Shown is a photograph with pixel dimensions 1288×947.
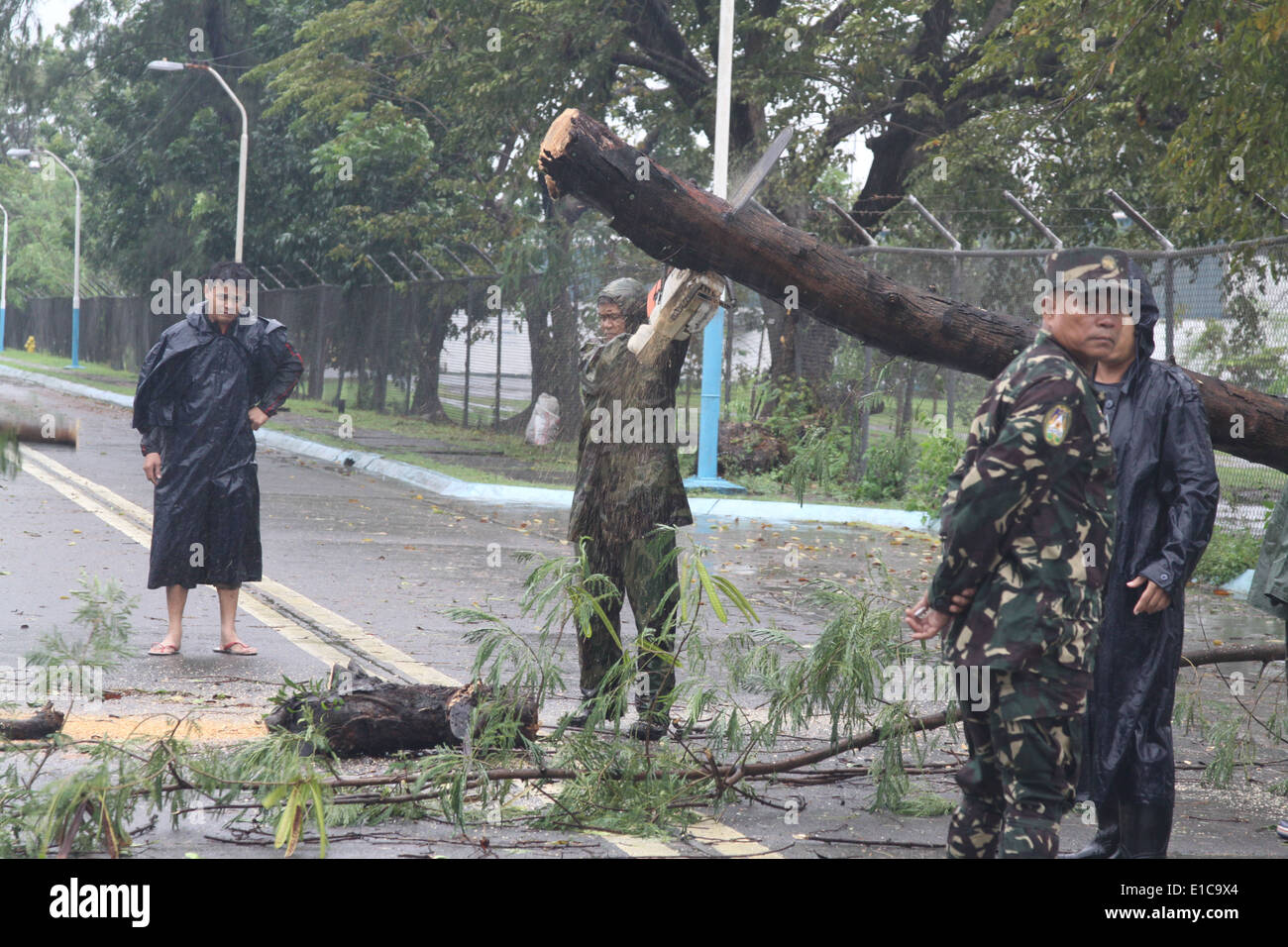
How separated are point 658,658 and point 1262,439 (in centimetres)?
252

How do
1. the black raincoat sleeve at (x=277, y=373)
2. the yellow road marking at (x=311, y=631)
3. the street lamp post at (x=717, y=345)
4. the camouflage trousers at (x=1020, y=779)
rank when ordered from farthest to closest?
the street lamp post at (x=717, y=345)
the black raincoat sleeve at (x=277, y=373)
the yellow road marking at (x=311, y=631)
the camouflage trousers at (x=1020, y=779)

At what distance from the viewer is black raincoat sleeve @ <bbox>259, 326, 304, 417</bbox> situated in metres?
7.37

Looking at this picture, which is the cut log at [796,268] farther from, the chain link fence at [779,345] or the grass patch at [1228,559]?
the grass patch at [1228,559]

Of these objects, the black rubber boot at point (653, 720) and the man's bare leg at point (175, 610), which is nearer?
the black rubber boot at point (653, 720)

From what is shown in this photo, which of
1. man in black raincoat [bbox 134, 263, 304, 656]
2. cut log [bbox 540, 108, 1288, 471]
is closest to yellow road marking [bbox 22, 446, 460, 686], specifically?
man in black raincoat [bbox 134, 263, 304, 656]

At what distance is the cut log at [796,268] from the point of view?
4.79m

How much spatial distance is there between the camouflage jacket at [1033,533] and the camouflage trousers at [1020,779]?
0.13 m

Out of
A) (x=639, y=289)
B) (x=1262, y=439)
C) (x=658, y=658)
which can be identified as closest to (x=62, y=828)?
(x=658, y=658)

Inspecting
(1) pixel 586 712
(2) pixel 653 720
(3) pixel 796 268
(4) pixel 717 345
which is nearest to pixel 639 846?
(2) pixel 653 720

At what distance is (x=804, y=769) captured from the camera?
5305mm

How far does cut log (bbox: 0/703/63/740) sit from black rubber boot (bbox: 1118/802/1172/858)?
11.7 ft

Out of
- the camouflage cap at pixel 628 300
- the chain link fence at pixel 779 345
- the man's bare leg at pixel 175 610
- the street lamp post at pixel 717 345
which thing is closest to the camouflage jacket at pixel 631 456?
the camouflage cap at pixel 628 300

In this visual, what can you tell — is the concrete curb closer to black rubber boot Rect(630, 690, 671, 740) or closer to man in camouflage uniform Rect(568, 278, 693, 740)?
man in camouflage uniform Rect(568, 278, 693, 740)
